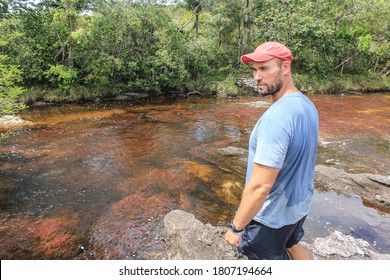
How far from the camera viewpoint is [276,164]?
6.45ft

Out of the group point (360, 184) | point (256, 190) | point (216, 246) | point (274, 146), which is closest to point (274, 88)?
point (274, 146)

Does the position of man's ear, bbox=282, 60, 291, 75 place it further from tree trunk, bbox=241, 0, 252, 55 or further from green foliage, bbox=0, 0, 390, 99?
tree trunk, bbox=241, 0, 252, 55

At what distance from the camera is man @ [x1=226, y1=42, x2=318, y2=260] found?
198 centimetres

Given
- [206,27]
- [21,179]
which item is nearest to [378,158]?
[21,179]

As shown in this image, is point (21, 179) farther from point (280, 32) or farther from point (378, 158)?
point (280, 32)

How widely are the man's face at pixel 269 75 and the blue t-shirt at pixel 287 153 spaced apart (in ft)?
0.40

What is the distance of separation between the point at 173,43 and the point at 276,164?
1792 centimetres

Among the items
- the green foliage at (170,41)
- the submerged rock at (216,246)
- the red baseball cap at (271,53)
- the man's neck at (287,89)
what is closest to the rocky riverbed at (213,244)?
the submerged rock at (216,246)

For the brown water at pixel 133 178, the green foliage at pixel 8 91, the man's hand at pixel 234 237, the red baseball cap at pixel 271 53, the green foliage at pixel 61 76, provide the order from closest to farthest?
the red baseball cap at pixel 271 53
the man's hand at pixel 234 237
the brown water at pixel 133 178
the green foliage at pixel 8 91
the green foliage at pixel 61 76

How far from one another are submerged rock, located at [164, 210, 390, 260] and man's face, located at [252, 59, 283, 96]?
2371mm

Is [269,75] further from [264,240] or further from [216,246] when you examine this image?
[216,246]

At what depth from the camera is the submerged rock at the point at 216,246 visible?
3736mm

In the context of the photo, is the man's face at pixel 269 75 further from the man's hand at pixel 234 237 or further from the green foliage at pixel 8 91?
the green foliage at pixel 8 91

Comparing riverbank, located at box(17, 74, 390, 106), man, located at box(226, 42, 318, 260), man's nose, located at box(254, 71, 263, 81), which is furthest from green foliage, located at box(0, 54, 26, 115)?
riverbank, located at box(17, 74, 390, 106)
